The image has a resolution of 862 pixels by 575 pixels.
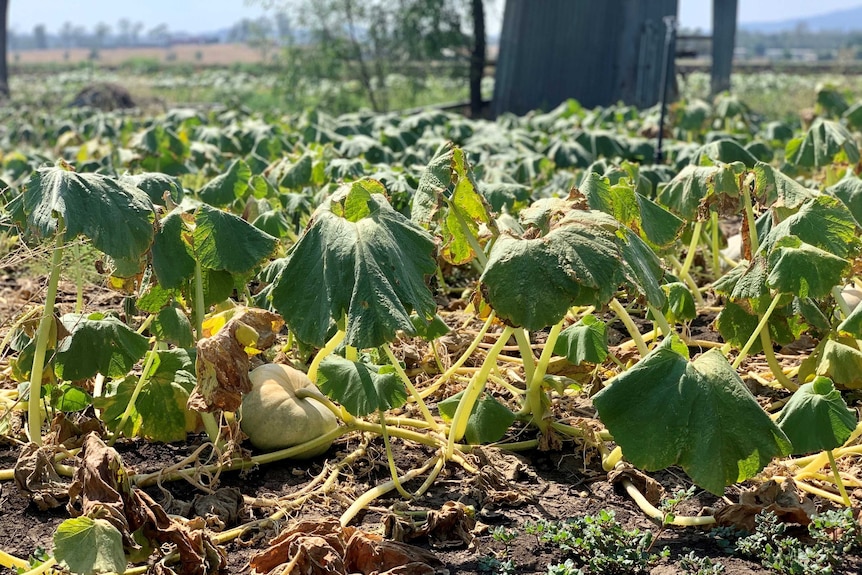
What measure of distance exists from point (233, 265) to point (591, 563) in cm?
126

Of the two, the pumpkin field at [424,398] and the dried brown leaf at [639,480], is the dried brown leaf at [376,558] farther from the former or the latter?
the dried brown leaf at [639,480]

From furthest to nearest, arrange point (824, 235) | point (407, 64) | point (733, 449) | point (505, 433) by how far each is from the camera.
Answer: point (407, 64)
point (505, 433)
point (824, 235)
point (733, 449)

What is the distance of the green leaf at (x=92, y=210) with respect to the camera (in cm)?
264

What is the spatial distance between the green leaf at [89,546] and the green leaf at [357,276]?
627mm

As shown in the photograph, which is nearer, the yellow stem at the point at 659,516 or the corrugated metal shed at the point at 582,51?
the yellow stem at the point at 659,516

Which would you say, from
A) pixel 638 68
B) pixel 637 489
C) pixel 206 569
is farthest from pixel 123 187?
pixel 638 68

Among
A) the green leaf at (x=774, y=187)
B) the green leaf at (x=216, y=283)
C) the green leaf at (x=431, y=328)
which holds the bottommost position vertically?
the green leaf at (x=431, y=328)

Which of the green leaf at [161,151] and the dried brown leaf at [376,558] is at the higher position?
the green leaf at [161,151]

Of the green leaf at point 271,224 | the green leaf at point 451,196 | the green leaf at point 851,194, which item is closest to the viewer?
the green leaf at point 451,196

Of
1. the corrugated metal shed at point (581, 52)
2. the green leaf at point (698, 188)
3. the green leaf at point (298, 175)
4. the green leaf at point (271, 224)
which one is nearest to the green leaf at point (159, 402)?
the green leaf at point (271, 224)

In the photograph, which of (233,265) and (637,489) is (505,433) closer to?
(637,489)

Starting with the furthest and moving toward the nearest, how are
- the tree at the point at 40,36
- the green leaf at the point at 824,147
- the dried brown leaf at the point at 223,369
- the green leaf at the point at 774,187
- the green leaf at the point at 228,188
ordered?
the tree at the point at 40,36 < the green leaf at the point at 824,147 < the green leaf at the point at 228,188 < the green leaf at the point at 774,187 < the dried brown leaf at the point at 223,369

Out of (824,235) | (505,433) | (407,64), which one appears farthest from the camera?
(407,64)

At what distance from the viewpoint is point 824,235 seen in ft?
10.2
